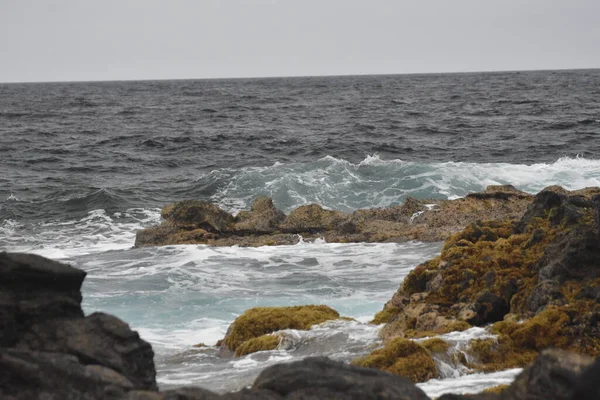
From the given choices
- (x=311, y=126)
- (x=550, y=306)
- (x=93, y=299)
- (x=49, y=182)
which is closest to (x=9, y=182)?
(x=49, y=182)

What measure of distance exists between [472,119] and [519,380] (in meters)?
44.9

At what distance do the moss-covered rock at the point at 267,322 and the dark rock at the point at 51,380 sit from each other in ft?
13.9

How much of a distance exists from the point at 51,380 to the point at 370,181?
22871 millimetres

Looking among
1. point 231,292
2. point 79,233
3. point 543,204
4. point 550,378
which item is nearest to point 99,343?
point 550,378

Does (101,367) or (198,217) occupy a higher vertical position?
(101,367)

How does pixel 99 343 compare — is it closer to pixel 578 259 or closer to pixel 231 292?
pixel 578 259

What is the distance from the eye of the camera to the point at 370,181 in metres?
26.9

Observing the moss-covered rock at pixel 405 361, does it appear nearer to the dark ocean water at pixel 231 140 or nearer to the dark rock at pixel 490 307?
the dark rock at pixel 490 307

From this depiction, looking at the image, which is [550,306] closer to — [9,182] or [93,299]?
[93,299]

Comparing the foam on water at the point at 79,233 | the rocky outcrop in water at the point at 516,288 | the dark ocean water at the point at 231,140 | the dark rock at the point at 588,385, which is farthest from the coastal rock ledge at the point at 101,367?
the dark ocean water at the point at 231,140

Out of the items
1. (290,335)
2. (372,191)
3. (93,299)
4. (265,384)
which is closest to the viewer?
(265,384)

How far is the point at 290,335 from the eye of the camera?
28.5ft

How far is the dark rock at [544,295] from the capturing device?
7.88 m

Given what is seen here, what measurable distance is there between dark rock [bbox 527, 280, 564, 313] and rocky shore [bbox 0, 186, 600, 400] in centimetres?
2
